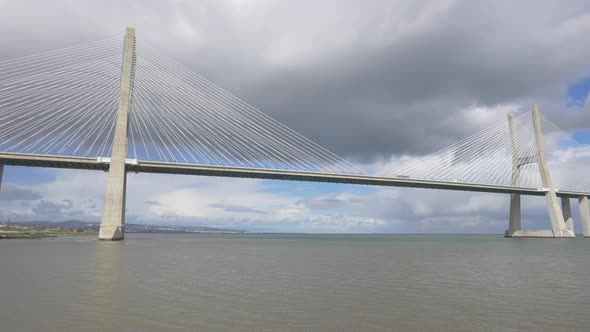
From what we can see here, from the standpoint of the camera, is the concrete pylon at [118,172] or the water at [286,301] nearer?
the water at [286,301]

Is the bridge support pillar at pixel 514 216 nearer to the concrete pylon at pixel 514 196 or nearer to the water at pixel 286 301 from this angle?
the concrete pylon at pixel 514 196

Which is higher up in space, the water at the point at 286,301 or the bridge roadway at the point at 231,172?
the bridge roadway at the point at 231,172

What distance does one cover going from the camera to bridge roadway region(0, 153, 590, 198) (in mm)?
44188

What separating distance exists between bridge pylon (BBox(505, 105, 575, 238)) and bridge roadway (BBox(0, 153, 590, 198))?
560cm

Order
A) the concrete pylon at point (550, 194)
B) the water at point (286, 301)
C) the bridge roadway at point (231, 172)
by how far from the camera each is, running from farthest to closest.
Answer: the concrete pylon at point (550, 194) → the bridge roadway at point (231, 172) → the water at point (286, 301)

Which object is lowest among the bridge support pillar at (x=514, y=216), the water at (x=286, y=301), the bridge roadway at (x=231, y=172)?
the water at (x=286, y=301)

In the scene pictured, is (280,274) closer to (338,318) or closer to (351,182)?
(338,318)

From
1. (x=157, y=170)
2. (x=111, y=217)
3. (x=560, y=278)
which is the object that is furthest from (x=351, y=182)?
(x=560, y=278)

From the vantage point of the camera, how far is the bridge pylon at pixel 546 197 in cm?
7219

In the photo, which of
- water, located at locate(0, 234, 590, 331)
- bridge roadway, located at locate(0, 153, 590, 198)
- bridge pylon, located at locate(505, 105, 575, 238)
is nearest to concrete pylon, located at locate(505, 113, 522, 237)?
bridge pylon, located at locate(505, 105, 575, 238)

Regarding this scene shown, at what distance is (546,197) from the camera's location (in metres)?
73.6

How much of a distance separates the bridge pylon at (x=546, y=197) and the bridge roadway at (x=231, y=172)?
5.60 m

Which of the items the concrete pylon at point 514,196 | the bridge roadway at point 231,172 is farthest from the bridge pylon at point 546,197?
the bridge roadway at point 231,172

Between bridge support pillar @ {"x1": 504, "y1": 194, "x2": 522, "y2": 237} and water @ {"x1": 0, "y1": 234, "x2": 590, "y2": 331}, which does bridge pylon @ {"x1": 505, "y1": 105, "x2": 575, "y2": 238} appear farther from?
water @ {"x1": 0, "y1": 234, "x2": 590, "y2": 331}
